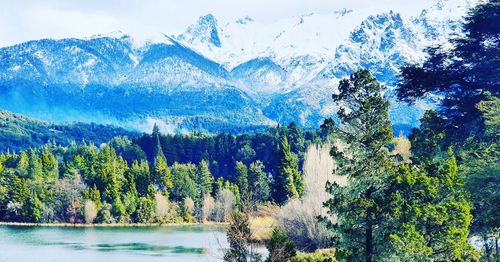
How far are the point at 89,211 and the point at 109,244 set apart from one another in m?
32.5

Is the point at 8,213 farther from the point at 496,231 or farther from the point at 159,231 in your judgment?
the point at 496,231

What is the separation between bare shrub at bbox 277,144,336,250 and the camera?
57719 millimetres

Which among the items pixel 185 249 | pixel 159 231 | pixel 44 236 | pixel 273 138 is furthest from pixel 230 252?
pixel 273 138

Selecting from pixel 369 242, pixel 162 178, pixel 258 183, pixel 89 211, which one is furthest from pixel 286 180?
pixel 369 242

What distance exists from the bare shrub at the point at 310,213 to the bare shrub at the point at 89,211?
5580 centimetres

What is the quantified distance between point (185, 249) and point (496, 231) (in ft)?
Answer: 165

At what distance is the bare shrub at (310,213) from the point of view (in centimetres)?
5772

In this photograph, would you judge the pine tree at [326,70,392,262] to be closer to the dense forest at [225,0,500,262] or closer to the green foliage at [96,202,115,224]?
the dense forest at [225,0,500,262]

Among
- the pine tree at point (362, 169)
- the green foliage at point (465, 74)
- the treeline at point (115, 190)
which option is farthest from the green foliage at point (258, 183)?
the pine tree at point (362, 169)

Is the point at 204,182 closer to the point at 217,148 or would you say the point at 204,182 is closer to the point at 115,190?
the point at 115,190

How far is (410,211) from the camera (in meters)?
23.2

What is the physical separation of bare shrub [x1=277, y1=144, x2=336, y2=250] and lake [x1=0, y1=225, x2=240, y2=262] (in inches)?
266

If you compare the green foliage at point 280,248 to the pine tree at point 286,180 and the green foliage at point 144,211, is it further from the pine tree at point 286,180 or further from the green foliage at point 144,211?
the green foliage at point 144,211

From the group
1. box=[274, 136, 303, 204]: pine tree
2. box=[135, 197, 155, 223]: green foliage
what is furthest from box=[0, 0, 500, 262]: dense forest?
box=[135, 197, 155, 223]: green foliage
